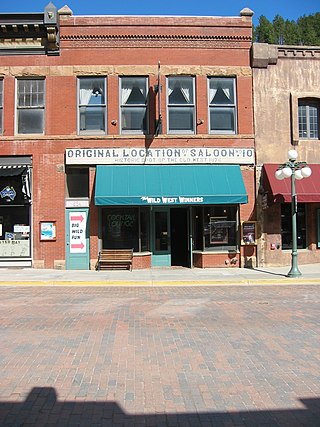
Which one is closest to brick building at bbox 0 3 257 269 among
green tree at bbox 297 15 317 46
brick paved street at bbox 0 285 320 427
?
brick paved street at bbox 0 285 320 427

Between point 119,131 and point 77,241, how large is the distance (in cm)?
478

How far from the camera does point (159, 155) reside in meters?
16.6

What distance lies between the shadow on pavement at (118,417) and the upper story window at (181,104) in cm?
1394

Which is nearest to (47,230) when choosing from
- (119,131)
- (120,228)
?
(120,228)

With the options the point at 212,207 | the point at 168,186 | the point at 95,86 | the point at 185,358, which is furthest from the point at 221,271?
the point at 185,358

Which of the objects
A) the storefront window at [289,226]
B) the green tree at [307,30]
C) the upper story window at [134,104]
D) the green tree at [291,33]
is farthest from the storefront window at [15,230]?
the green tree at [291,33]

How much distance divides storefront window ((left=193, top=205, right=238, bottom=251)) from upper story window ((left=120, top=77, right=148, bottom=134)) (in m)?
4.34

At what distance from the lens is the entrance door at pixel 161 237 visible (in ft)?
55.2

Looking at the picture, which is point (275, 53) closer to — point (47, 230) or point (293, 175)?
point (293, 175)

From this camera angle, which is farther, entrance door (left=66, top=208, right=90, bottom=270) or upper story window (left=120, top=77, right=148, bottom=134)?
upper story window (left=120, top=77, right=148, bottom=134)

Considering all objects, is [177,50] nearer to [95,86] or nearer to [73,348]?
[95,86]

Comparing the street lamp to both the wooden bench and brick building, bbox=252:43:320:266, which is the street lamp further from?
the wooden bench

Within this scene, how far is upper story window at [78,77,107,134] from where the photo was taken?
1680cm

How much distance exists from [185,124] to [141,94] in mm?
2203
